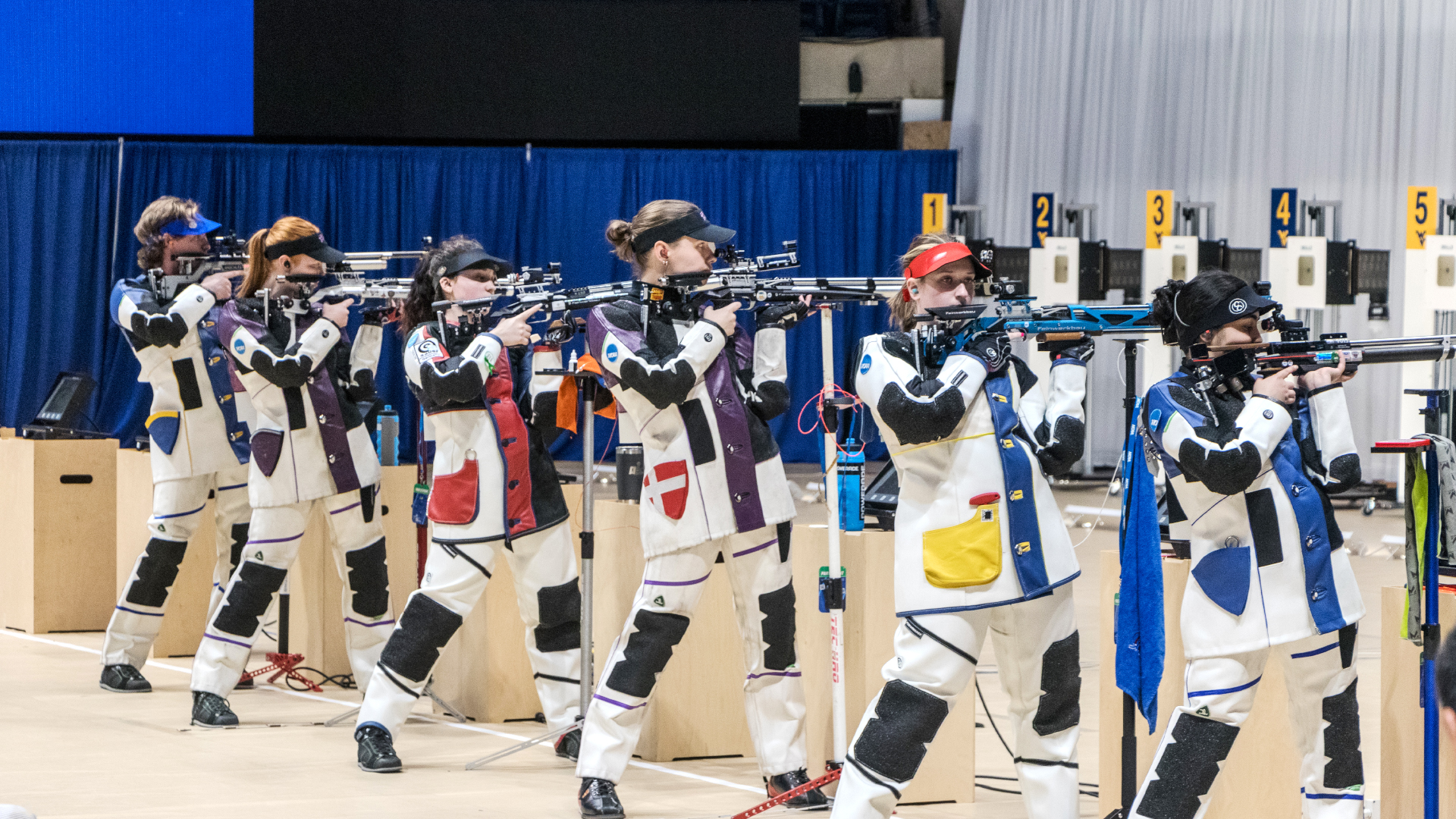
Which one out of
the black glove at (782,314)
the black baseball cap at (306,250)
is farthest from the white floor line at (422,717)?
the black baseball cap at (306,250)

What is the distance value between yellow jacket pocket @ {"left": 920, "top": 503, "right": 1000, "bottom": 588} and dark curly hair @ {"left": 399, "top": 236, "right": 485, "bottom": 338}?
2109mm

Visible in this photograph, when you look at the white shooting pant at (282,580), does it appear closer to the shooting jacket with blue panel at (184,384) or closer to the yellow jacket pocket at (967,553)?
the shooting jacket with blue panel at (184,384)

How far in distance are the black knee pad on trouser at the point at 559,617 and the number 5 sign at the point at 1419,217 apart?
710cm

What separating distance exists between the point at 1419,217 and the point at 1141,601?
789 cm

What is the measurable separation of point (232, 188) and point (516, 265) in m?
2.25

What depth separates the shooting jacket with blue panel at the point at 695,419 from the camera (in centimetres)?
457

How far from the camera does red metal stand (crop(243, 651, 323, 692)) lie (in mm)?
6707

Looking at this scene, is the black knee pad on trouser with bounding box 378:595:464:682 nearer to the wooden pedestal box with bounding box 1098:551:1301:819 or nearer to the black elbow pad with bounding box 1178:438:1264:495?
the wooden pedestal box with bounding box 1098:551:1301:819

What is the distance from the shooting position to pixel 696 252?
476 centimetres

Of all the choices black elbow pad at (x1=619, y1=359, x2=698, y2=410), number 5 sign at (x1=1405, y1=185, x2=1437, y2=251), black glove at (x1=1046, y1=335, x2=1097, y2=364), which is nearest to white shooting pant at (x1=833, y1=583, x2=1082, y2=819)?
A: black glove at (x1=1046, y1=335, x2=1097, y2=364)

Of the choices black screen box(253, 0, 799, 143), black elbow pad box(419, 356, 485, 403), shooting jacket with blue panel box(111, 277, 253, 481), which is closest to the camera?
black elbow pad box(419, 356, 485, 403)

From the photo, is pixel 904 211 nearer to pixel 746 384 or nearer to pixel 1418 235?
pixel 1418 235

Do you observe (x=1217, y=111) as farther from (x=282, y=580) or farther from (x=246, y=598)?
(x=246, y=598)

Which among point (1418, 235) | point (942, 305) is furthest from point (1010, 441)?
point (1418, 235)
